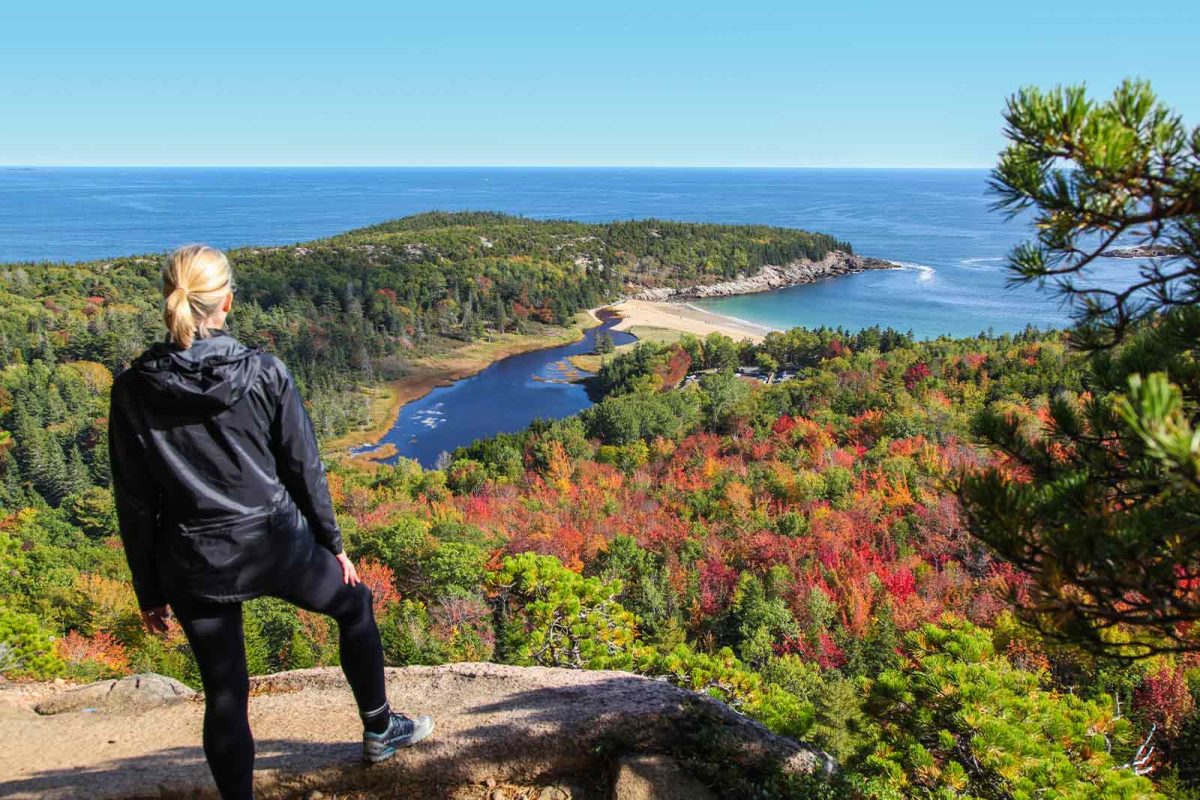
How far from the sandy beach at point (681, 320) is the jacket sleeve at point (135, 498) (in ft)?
287

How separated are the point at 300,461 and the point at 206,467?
0.40 metres

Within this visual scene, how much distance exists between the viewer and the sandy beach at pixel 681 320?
316 ft

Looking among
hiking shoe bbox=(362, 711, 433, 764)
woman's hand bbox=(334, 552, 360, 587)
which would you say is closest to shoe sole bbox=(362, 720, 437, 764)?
hiking shoe bbox=(362, 711, 433, 764)

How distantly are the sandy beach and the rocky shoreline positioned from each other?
498cm

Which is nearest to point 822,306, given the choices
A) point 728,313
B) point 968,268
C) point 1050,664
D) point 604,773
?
point 728,313

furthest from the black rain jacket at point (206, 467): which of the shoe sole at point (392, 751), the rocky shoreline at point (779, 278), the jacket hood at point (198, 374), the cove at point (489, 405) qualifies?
the rocky shoreline at point (779, 278)

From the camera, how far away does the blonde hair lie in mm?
3078

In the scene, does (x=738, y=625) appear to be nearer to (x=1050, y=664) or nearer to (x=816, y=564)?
(x=816, y=564)

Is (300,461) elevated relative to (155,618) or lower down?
elevated

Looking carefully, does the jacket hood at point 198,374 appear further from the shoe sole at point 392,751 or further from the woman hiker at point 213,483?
the shoe sole at point 392,751

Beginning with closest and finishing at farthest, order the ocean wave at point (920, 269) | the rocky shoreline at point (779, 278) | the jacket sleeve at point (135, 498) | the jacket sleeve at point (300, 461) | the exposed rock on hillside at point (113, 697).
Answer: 1. the jacket sleeve at point (135, 498)
2. the jacket sleeve at point (300, 461)
3. the exposed rock on hillside at point (113, 697)
4. the ocean wave at point (920, 269)
5. the rocky shoreline at point (779, 278)

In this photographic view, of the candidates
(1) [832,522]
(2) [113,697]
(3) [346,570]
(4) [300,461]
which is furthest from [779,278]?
(4) [300,461]

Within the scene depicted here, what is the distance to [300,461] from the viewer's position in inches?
137

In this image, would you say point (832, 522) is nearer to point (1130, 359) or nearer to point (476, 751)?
point (476, 751)
